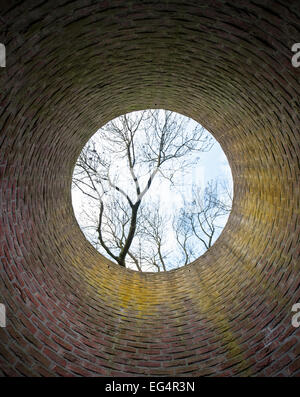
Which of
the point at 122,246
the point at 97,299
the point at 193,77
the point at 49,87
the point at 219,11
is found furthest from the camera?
the point at 122,246

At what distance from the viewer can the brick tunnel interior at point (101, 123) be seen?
9.91 ft

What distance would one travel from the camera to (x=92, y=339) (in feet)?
13.4

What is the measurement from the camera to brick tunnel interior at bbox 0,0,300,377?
302 centimetres

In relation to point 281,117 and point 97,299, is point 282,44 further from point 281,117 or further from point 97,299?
point 97,299

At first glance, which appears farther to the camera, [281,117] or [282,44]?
[281,117]

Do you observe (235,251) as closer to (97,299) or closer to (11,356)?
(97,299)

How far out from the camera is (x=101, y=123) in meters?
5.72

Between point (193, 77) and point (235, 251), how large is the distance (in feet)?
10.6

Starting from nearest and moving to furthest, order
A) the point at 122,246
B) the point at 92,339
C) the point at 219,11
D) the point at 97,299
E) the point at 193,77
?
the point at 219,11 → the point at 92,339 → the point at 193,77 → the point at 97,299 → the point at 122,246
